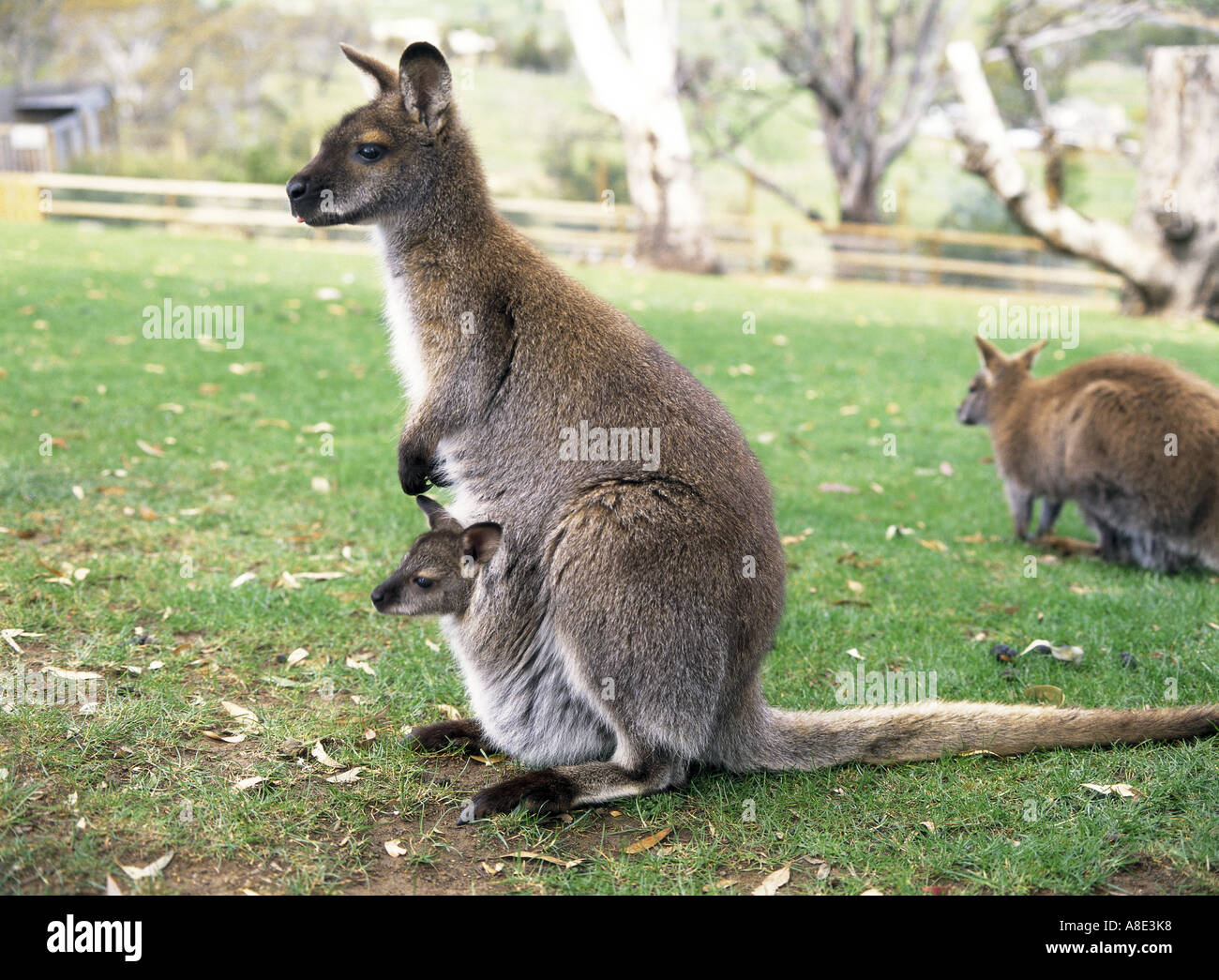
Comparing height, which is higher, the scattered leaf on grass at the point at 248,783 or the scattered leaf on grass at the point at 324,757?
the scattered leaf on grass at the point at 248,783

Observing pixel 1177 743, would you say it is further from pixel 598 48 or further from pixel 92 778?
pixel 598 48

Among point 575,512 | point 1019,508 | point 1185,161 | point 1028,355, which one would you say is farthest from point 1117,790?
point 1185,161

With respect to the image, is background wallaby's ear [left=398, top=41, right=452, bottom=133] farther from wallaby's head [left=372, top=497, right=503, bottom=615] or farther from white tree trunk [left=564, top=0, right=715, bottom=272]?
white tree trunk [left=564, top=0, right=715, bottom=272]

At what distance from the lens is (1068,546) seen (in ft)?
20.7

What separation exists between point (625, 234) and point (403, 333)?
17.7 metres

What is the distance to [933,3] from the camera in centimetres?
2445

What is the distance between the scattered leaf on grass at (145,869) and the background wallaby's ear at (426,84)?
245cm

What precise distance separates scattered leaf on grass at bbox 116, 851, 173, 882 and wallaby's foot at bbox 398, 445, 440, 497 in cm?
134

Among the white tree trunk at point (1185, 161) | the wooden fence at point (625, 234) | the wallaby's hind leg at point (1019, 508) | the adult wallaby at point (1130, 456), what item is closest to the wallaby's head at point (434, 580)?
the adult wallaby at point (1130, 456)

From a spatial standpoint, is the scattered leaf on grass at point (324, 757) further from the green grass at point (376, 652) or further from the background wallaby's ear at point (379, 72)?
the background wallaby's ear at point (379, 72)

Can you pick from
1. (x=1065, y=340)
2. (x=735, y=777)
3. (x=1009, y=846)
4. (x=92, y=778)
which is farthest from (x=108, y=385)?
(x=1065, y=340)

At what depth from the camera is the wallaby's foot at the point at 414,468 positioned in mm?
3641

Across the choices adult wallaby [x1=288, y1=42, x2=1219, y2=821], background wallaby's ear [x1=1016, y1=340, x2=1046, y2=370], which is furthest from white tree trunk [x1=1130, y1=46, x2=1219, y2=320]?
adult wallaby [x1=288, y1=42, x2=1219, y2=821]

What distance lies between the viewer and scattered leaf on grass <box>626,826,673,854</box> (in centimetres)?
309
